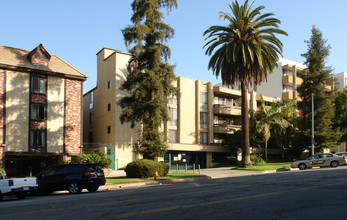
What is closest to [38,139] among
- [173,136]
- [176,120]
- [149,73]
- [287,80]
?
[149,73]

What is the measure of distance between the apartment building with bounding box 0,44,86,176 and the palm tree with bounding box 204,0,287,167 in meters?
14.5

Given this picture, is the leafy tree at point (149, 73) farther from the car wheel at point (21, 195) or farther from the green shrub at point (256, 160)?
the green shrub at point (256, 160)

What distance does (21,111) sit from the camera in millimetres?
31141

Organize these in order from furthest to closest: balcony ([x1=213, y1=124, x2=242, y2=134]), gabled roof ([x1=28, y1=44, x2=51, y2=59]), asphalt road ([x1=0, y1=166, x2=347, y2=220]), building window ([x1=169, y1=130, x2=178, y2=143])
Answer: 1. balcony ([x1=213, y1=124, x2=242, y2=134])
2. building window ([x1=169, y1=130, x2=178, y2=143])
3. gabled roof ([x1=28, y1=44, x2=51, y2=59])
4. asphalt road ([x1=0, y1=166, x2=347, y2=220])

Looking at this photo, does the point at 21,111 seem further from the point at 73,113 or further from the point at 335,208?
the point at 335,208

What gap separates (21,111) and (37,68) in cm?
429

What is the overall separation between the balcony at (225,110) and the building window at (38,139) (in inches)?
907

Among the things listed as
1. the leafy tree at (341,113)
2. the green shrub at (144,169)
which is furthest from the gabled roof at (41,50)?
the leafy tree at (341,113)

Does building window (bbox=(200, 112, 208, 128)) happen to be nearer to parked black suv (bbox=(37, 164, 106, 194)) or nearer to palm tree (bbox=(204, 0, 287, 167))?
palm tree (bbox=(204, 0, 287, 167))

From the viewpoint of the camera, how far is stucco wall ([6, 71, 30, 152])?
1197 inches

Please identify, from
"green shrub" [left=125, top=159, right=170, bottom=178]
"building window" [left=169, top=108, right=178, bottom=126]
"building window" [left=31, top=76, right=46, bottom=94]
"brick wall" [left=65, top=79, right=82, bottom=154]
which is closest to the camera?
"green shrub" [left=125, top=159, right=170, bottom=178]

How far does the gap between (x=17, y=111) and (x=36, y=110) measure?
1679 millimetres

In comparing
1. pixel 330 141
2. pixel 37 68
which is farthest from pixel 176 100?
pixel 330 141

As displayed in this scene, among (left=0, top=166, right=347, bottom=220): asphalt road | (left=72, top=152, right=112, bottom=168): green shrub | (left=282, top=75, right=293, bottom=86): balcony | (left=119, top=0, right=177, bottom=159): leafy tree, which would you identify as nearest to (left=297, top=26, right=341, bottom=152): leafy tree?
(left=282, top=75, right=293, bottom=86): balcony
